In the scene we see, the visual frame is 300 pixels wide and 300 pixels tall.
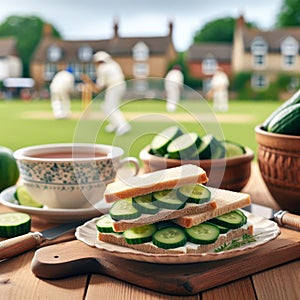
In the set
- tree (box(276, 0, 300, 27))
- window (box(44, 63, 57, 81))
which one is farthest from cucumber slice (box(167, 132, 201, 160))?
window (box(44, 63, 57, 81))

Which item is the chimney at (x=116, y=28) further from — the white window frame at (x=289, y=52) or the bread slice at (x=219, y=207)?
the bread slice at (x=219, y=207)

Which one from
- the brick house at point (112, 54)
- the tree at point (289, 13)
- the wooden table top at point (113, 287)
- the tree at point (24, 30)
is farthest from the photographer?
the tree at point (24, 30)

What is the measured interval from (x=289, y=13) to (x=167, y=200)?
25.2 metres

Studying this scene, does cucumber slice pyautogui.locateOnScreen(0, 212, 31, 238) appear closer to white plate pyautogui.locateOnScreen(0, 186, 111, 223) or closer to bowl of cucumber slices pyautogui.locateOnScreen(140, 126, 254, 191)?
white plate pyautogui.locateOnScreen(0, 186, 111, 223)

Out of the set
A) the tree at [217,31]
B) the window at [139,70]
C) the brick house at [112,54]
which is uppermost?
the tree at [217,31]

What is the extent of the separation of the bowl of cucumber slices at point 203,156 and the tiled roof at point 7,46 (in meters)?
27.2

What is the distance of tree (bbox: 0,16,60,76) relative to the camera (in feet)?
92.0

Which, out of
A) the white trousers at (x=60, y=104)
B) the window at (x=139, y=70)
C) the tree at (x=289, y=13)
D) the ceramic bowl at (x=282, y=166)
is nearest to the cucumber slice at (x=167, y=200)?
the ceramic bowl at (x=282, y=166)

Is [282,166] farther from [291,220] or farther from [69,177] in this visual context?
[69,177]

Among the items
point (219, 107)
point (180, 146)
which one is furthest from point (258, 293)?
point (219, 107)

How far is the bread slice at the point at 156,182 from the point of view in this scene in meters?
0.91

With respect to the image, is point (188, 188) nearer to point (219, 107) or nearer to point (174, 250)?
point (174, 250)

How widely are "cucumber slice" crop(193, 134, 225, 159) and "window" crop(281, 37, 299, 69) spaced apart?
80.6 feet

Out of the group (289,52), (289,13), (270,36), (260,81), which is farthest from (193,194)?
(289,52)
